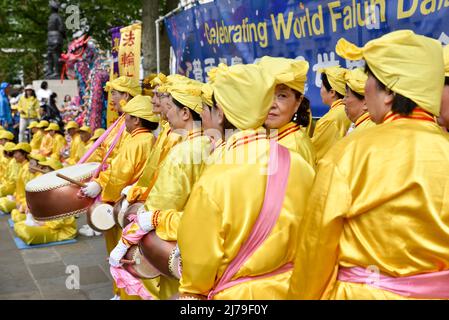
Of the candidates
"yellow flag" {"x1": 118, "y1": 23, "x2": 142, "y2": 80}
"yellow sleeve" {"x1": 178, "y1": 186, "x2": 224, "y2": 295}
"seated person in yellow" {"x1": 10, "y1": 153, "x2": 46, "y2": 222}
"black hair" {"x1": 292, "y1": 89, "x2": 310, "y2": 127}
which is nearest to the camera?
"yellow sleeve" {"x1": 178, "y1": 186, "x2": 224, "y2": 295}

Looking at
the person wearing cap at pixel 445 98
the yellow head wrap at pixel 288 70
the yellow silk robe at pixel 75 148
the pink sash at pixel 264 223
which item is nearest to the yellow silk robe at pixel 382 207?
the pink sash at pixel 264 223

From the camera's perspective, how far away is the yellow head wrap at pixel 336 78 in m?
3.74

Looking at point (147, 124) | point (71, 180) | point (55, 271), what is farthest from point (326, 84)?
point (55, 271)

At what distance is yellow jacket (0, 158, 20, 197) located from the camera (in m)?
7.34

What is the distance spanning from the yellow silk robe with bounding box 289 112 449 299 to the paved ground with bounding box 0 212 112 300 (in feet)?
10.8

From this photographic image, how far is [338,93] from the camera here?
153 inches

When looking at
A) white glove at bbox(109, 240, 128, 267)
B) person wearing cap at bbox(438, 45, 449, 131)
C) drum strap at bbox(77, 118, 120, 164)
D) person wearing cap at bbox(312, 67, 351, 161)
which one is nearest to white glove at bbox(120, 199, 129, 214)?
white glove at bbox(109, 240, 128, 267)

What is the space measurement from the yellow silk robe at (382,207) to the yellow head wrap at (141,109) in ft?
8.36

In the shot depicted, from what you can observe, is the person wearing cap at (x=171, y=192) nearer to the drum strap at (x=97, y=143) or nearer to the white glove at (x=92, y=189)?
the white glove at (x=92, y=189)

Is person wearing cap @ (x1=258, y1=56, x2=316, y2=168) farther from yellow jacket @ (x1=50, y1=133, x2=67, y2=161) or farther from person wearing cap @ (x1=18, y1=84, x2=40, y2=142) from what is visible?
person wearing cap @ (x1=18, y1=84, x2=40, y2=142)

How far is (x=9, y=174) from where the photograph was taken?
24.3ft

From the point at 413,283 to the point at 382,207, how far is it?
0.26 meters

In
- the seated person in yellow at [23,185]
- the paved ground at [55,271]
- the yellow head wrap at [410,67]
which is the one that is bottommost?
the paved ground at [55,271]

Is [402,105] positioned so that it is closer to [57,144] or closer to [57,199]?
[57,199]
